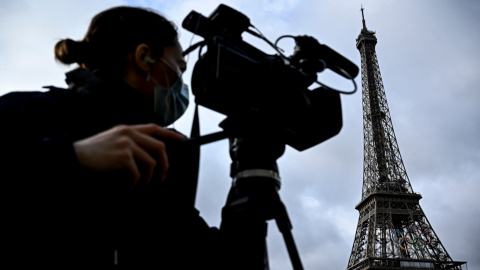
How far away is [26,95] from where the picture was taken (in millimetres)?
900

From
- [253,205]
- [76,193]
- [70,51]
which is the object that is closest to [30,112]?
[76,193]

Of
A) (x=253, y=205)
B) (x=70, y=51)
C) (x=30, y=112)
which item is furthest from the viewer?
(x=70, y=51)

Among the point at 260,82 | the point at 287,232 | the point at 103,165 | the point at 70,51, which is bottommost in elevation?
the point at 287,232

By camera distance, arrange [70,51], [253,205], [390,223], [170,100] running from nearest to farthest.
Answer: [253,205]
[70,51]
[170,100]
[390,223]

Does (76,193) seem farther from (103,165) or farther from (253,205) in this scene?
(253,205)

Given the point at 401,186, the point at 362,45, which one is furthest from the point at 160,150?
the point at 362,45

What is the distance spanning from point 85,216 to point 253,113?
2.19 ft

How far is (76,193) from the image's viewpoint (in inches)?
31.0

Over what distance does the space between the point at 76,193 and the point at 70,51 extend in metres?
0.70

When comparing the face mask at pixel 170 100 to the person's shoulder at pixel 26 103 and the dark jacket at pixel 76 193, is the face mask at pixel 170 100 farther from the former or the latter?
the person's shoulder at pixel 26 103

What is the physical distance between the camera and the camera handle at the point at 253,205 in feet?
3.71

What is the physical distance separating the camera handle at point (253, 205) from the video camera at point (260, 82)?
0.29ft

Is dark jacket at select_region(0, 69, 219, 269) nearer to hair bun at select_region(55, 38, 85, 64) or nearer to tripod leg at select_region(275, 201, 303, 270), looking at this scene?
hair bun at select_region(55, 38, 85, 64)

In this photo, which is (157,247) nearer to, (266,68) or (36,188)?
(36,188)
